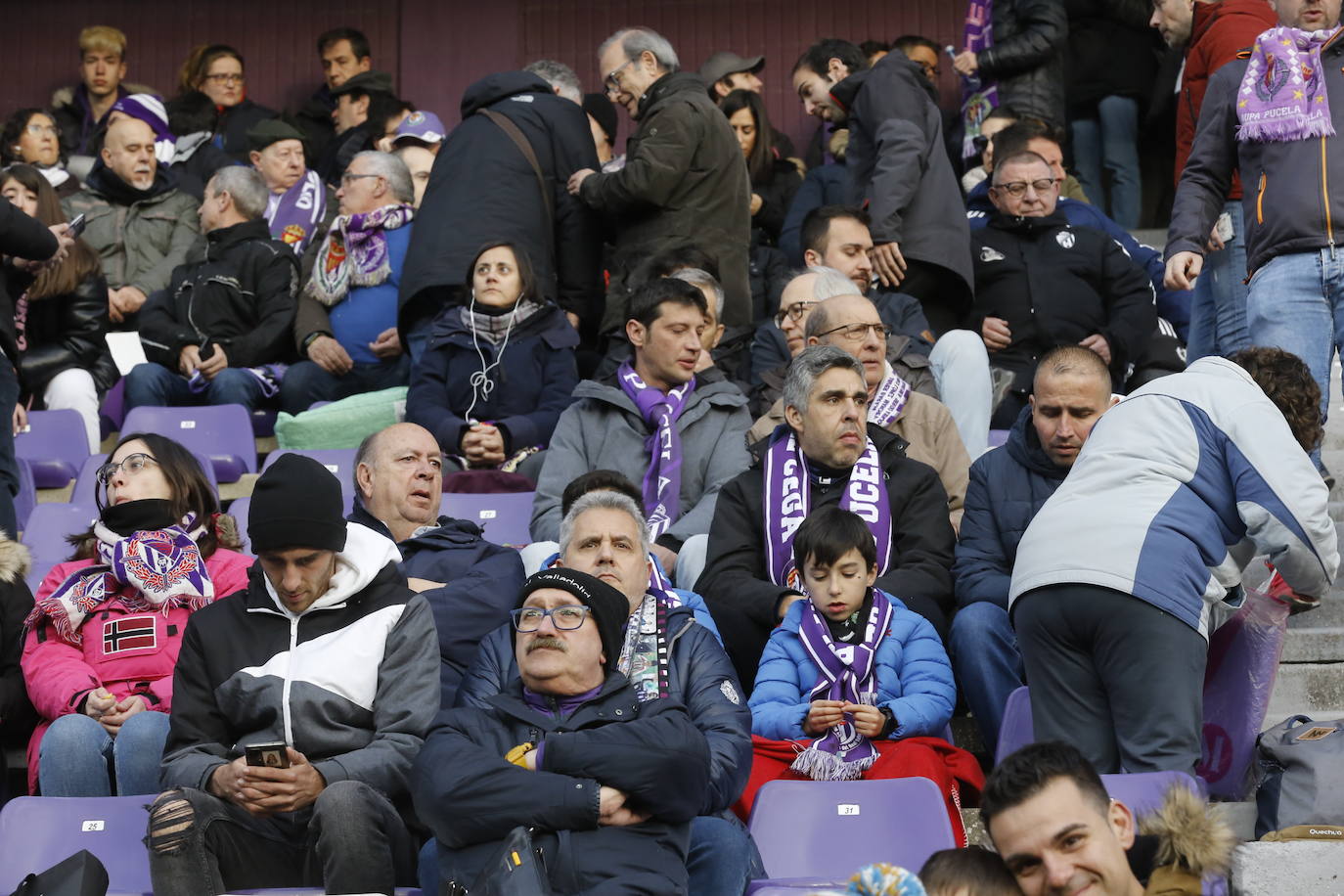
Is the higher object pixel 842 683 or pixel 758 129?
pixel 758 129

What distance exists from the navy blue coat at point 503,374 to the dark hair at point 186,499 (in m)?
1.69

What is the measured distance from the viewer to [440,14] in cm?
1117

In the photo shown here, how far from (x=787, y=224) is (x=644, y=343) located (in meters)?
2.47

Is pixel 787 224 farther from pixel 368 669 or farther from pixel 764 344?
pixel 368 669

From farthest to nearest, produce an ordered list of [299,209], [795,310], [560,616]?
1. [299,209]
2. [795,310]
3. [560,616]

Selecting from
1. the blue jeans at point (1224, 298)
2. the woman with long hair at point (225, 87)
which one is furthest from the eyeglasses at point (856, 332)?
the woman with long hair at point (225, 87)

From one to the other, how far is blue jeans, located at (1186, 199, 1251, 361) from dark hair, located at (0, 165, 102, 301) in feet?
14.0

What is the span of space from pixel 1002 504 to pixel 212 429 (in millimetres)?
3178

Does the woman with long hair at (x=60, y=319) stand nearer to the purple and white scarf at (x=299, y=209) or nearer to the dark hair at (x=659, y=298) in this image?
the purple and white scarf at (x=299, y=209)

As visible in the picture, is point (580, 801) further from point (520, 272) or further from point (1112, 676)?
point (520, 272)

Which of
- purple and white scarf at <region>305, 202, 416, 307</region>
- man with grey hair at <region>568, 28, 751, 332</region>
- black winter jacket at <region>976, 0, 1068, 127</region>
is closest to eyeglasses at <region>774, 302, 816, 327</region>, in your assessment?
man with grey hair at <region>568, 28, 751, 332</region>

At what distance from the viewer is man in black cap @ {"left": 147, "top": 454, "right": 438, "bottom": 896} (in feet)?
13.2

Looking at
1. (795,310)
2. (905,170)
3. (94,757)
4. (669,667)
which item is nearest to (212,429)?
(795,310)

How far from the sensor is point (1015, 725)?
4711 millimetres
